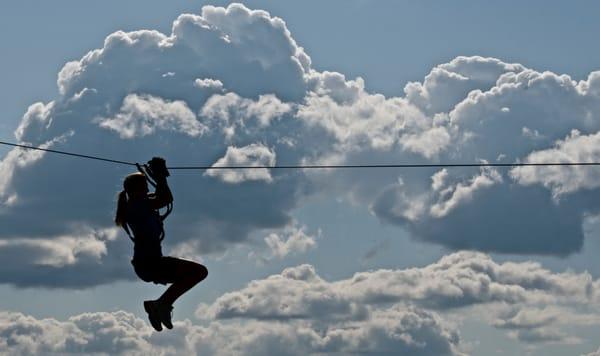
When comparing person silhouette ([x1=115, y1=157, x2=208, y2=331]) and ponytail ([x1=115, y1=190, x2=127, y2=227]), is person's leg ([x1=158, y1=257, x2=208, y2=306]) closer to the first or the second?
person silhouette ([x1=115, y1=157, x2=208, y2=331])

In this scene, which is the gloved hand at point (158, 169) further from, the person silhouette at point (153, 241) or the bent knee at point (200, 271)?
the bent knee at point (200, 271)

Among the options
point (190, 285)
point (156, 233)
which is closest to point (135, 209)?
point (156, 233)

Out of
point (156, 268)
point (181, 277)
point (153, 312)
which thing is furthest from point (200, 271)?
point (153, 312)

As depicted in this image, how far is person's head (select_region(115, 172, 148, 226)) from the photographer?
70.2 feet

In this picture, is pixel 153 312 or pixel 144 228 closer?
pixel 144 228

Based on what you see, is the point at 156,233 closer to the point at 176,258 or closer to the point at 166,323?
the point at 176,258

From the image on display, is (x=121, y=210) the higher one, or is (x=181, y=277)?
(x=121, y=210)

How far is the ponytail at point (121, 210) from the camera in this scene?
21.4 metres

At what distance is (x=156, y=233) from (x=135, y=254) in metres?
0.66

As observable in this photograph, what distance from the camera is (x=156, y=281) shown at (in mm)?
21969

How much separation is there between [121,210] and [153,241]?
3.10 feet

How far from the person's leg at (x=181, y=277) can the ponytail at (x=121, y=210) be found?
1270mm

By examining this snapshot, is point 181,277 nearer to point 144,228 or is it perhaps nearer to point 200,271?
point 200,271

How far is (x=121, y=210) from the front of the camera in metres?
21.5
